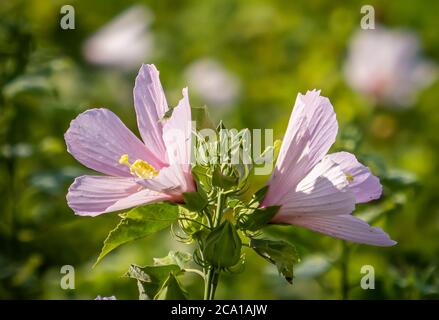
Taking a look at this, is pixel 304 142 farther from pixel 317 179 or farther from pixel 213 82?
pixel 213 82

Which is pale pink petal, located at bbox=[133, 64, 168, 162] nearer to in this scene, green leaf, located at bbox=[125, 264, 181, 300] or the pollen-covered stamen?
the pollen-covered stamen

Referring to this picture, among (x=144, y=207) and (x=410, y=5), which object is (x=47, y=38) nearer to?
(x=410, y=5)

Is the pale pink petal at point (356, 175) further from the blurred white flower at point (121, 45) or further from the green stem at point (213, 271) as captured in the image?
the blurred white flower at point (121, 45)

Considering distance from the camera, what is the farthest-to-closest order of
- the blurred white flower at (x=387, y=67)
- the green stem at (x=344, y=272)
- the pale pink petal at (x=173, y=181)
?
1. the blurred white flower at (x=387, y=67)
2. the green stem at (x=344, y=272)
3. the pale pink petal at (x=173, y=181)

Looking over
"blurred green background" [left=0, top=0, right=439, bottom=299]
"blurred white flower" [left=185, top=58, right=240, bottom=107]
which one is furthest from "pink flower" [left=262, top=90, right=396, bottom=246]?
"blurred white flower" [left=185, top=58, right=240, bottom=107]

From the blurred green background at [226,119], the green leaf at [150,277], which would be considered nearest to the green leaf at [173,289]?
the green leaf at [150,277]

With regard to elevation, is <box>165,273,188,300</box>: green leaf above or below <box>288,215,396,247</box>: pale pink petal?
below
